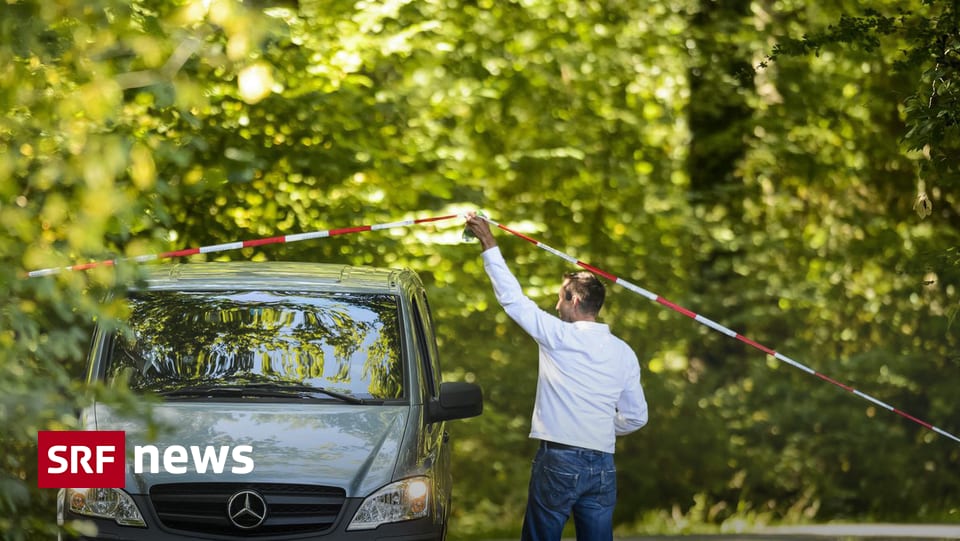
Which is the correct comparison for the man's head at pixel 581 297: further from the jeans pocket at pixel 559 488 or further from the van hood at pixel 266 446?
the van hood at pixel 266 446

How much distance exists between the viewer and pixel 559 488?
7.18 metres

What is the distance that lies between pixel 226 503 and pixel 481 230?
1992 mm

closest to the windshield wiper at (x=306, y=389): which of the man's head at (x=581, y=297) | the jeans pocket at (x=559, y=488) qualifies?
the jeans pocket at (x=559, y=488)

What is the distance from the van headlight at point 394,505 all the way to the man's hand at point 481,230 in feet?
4.32

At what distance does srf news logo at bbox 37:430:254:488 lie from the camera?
21.4 feet

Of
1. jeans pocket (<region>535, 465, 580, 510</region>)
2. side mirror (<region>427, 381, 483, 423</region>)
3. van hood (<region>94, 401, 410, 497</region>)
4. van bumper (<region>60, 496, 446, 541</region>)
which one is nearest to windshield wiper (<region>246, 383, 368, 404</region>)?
van hood (<region>94, 401, 410, 497</region>)

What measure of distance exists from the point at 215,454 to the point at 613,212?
39.4ft

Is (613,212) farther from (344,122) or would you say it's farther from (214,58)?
(214,58)

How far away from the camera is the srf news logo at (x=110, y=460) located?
256 inches

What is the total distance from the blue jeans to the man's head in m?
0.68

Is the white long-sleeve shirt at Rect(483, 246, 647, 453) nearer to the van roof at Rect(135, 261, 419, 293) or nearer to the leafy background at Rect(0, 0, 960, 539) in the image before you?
the van roof at Rect(135, 261, 419, 293)

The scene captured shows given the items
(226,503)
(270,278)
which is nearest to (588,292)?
(270,278)

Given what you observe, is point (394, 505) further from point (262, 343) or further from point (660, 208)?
point (660, 208)

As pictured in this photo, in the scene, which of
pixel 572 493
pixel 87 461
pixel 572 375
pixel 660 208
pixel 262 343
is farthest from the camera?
pixel 660 208
